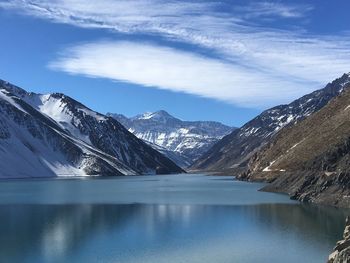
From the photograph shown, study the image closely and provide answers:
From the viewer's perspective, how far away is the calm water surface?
194 ft

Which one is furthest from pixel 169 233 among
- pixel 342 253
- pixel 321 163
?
pixel 321 163

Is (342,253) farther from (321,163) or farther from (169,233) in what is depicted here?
(321,163)

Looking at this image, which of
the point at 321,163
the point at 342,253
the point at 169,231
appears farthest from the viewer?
the point at 321,163

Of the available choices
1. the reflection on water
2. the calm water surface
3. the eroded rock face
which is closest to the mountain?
the calm water surface

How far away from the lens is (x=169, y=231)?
77.4 meters

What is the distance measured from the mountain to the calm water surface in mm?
5582

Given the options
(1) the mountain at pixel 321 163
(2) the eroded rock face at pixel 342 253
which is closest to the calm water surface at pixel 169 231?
(1) the mountain at pixel 321 163

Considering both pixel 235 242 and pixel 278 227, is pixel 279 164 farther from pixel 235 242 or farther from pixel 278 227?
pixel 235 242

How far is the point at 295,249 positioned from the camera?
61.4 meters

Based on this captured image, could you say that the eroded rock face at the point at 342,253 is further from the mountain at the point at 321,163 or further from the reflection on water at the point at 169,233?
the mountain at the point at 321,163

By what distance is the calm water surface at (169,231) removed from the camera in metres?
59.2

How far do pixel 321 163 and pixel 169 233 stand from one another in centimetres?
5662

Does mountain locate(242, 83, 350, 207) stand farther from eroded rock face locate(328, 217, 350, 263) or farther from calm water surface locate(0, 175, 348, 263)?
eroded rock face locate(328, 217, 350, 263)

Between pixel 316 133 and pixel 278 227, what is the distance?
97848 mm
